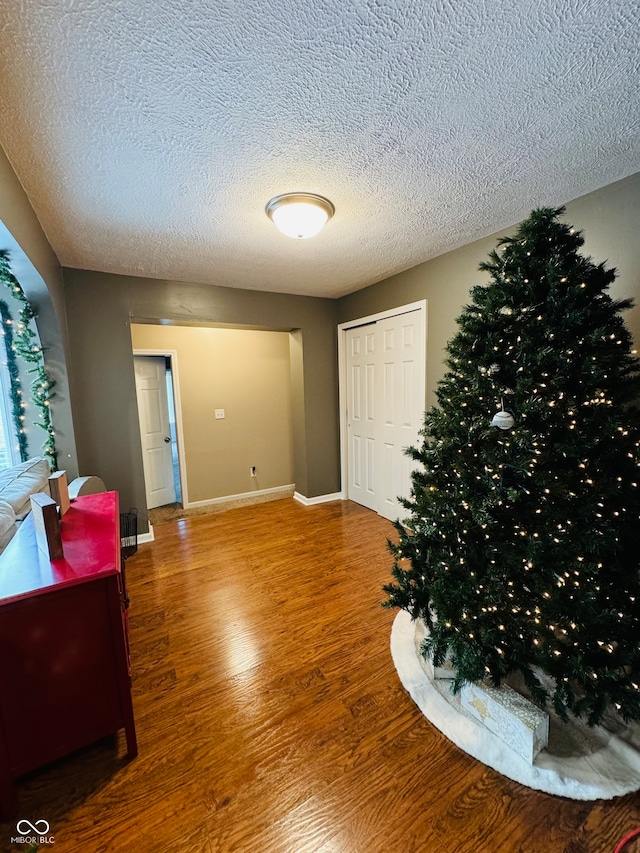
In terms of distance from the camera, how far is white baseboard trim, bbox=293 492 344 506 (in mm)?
4164

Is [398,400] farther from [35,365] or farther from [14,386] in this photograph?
[14,386]

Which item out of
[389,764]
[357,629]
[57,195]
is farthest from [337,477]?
[57,195]

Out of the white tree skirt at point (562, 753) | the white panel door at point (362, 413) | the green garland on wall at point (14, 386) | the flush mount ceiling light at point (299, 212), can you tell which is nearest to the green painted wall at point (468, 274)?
the white panel door at point (362, 413)

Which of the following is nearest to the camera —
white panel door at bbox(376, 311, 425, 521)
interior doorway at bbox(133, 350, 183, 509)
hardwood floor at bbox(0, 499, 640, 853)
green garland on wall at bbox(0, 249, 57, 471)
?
hardwood floor at bbox(0, 499, 640, 853)

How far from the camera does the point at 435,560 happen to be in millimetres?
1535

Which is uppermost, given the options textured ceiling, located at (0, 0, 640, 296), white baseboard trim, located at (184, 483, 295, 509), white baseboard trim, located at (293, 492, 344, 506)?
textured ceiling, located at (0, 0, 640, 296)

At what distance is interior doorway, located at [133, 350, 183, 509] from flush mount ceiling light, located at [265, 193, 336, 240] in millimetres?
2567

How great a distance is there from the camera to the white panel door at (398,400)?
3.11m

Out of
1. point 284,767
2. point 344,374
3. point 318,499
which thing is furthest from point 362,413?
point 284,767

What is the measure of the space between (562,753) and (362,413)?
297cm

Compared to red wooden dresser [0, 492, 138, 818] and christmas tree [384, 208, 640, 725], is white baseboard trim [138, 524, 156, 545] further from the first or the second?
christmas tree [384, 208, 640, 725]

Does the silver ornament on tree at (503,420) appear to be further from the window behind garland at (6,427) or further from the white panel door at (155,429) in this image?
the white panel door at (155,429)

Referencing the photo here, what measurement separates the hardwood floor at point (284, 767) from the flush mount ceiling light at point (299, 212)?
230 cm

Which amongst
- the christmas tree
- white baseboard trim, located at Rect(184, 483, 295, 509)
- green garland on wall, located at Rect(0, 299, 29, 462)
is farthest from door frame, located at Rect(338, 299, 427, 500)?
green garland on wall, located at Rect(0, 299, 29, 462)
